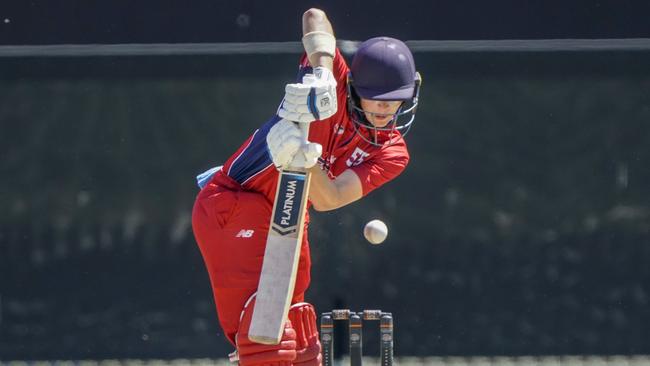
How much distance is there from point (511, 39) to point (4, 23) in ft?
7.86

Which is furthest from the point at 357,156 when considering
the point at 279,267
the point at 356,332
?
the point at 356,332

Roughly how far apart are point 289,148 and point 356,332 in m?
1.77

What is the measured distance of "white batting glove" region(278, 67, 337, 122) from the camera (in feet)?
11.9

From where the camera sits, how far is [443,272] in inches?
229

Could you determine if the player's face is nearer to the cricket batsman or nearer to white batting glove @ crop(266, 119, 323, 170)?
the cricket batsman

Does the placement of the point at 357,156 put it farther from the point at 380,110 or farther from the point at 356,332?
the point at 356,332

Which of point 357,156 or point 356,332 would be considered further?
point 356,332

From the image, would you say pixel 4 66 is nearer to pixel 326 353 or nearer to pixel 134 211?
pixel 134 211

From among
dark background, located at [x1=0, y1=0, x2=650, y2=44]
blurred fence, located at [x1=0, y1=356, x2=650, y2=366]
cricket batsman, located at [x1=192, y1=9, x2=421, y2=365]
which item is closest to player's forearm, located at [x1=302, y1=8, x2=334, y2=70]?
cricket batsman, located at [x1=192, y1=9, x2=421, y2=365]

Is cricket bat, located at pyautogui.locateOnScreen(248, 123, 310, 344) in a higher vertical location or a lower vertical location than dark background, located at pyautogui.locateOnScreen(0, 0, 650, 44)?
lower

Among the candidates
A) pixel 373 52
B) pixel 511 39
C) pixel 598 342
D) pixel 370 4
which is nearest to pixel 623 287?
pixel 598 342

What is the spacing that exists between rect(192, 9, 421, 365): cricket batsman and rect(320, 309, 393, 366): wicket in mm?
938

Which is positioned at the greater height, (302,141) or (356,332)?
(302,141)

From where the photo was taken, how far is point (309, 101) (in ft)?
11.9
